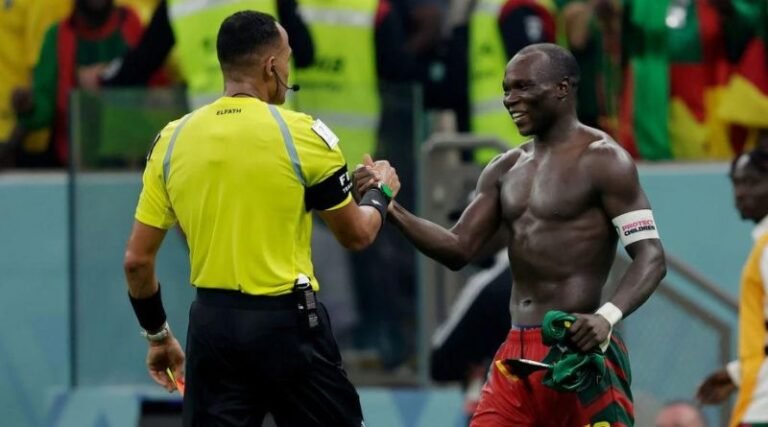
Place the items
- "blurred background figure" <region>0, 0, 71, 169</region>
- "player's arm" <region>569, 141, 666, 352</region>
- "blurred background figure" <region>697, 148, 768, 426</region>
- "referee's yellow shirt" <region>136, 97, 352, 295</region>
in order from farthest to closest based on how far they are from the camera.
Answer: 1. "blurred background figure" <region>0, 0, 71, 169</region>
2. "blurred background figure" <region>697, 148, 768, 426</region>
3. "player's arm" <region>569, 141, 666, 352</region>
4. "referee's yellow shirt" <region>136, 97, 352, 295</region>

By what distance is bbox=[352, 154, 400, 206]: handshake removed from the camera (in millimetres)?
8328

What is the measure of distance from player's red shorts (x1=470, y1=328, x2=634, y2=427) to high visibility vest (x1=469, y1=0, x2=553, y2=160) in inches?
171

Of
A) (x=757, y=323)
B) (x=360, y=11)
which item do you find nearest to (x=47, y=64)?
(x=360, y=11)

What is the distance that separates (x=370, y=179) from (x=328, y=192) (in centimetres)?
50

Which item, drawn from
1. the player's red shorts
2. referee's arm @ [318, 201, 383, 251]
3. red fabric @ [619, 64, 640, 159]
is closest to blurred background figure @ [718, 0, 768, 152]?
red fabric @ [619, 64, 640, 159]

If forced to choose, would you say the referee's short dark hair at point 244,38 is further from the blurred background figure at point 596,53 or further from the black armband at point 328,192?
the blurred background figure at point 596,53

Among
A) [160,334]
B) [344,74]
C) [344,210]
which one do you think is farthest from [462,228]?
[344,74]

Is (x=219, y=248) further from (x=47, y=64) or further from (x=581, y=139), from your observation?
(x=47, y=64)

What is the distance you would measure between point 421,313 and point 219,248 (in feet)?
14.1

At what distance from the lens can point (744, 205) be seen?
10.5 meters

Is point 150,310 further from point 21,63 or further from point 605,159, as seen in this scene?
point 21,63

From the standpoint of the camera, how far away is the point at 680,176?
42.0 feet

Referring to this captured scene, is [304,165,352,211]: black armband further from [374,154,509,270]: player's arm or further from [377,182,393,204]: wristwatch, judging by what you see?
[374,154,509,270]: player's arm

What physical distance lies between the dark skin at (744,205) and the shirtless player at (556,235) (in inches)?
82.1
